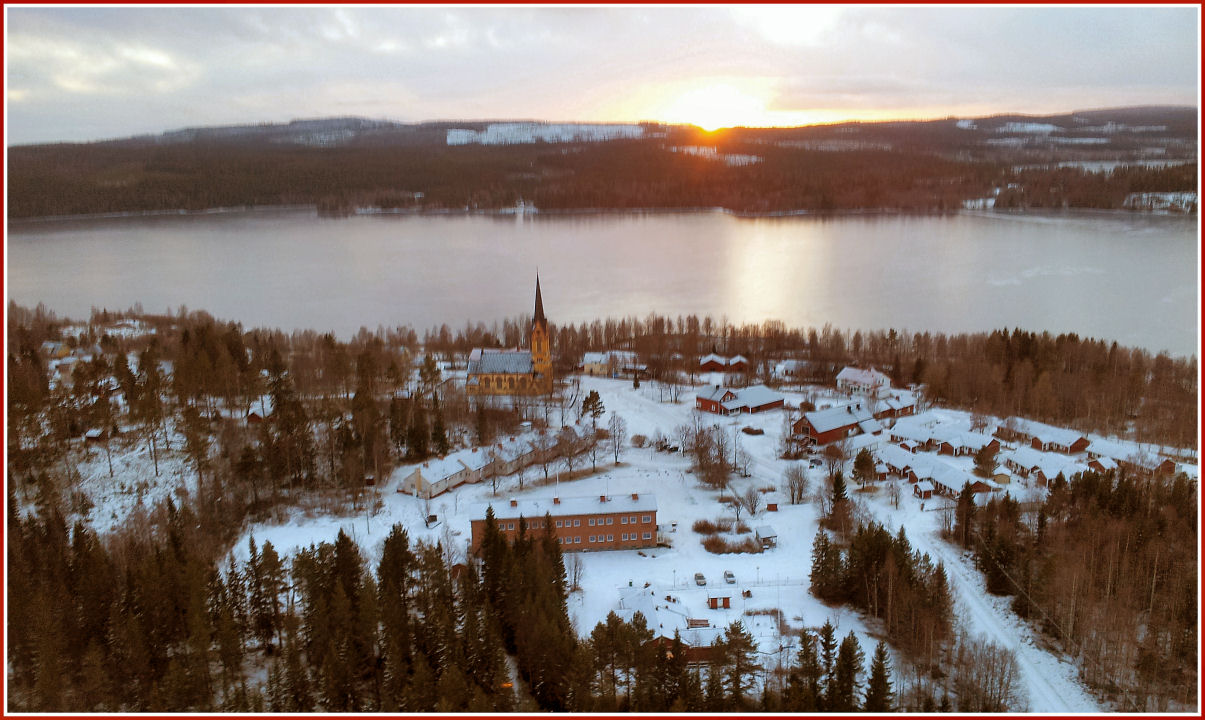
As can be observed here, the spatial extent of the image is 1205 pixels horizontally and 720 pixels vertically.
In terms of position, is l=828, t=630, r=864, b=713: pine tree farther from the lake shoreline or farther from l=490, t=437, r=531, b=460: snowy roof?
the lake shoreline

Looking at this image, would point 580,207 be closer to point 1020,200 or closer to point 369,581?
point 1020,200

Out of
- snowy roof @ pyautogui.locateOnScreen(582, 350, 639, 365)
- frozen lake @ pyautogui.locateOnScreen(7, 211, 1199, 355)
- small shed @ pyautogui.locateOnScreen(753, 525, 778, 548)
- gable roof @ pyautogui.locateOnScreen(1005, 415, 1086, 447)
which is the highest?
frozen lake @ pyautogui.locateOnScreen(7, 211, 1199, 355)

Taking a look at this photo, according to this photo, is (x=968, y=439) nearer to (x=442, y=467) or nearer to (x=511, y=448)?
(x=511, y=448)

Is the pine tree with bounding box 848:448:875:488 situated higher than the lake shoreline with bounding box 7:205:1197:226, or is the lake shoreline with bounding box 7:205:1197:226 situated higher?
the lake shoreline with bounding box 7:205:1197:226

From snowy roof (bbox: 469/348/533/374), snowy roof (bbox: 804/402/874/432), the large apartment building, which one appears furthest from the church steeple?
the large apartment building

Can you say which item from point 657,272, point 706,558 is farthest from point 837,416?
point 657,272

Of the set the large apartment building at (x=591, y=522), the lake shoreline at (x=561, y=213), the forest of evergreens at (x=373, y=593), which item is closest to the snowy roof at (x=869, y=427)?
the forest of evergreens at (x=373, y=593)
